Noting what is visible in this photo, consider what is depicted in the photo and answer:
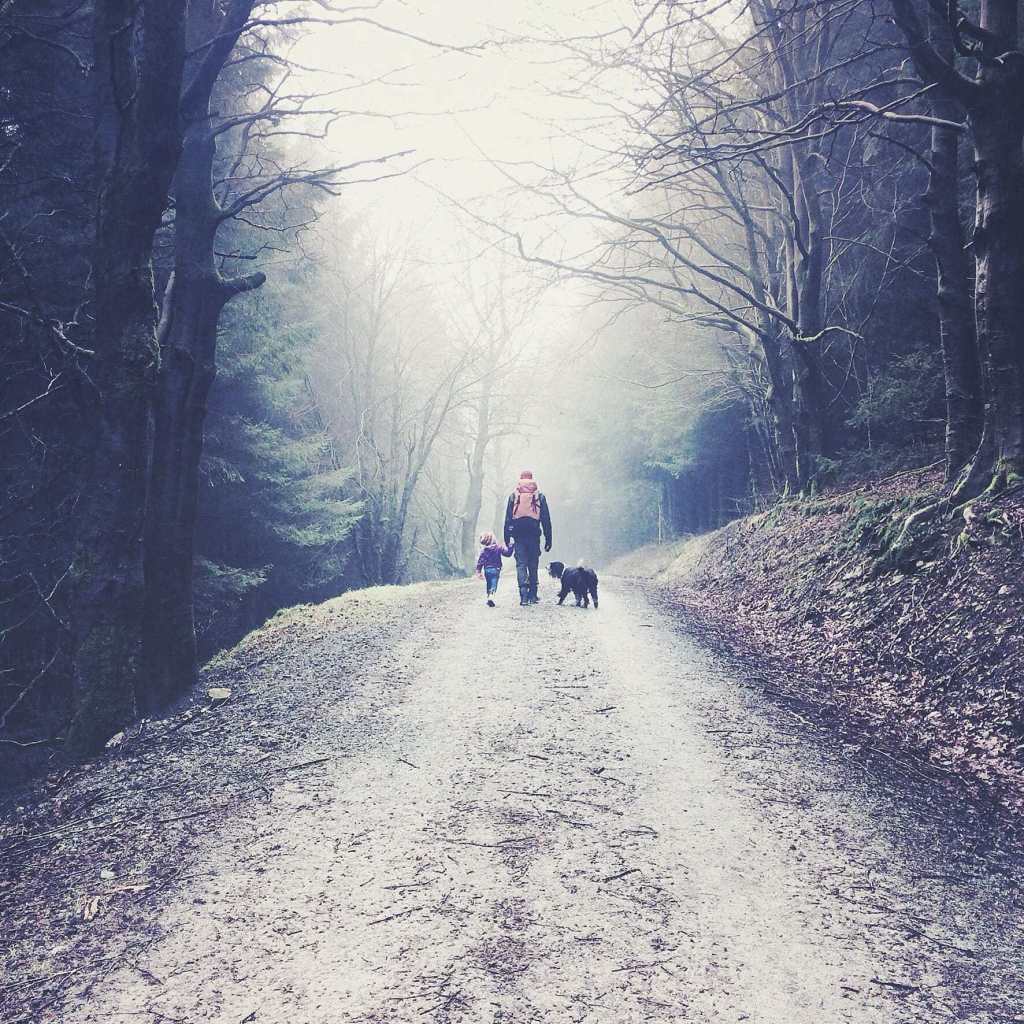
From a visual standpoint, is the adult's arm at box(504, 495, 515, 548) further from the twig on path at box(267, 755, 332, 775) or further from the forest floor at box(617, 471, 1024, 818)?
the twig on path at box(267, 755, 332, 775)

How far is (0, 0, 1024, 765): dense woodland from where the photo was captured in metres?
5.57

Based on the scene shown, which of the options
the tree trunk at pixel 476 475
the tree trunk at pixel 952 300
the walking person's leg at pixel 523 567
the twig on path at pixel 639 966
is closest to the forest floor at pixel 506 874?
the twig on path at pixel 639 966

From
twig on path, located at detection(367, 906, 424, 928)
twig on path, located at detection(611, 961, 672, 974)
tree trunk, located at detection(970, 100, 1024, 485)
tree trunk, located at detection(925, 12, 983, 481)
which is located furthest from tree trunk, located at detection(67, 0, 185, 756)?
tree trunk, located at detection(925, 12, 983, 481)

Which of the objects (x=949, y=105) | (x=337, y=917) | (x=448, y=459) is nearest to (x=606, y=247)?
(x=949, y=105)

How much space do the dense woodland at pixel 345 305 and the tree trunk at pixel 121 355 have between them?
21mm

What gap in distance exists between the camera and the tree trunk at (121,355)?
5363 mm

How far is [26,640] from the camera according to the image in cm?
877

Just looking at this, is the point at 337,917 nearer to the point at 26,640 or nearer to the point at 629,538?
the point at 26,640

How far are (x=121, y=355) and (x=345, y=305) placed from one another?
1582 cm

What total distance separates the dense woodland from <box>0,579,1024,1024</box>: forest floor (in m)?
1.97

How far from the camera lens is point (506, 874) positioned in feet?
10.2

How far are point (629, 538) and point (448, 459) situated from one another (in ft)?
41.1

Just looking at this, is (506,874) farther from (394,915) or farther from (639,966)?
(639,966)

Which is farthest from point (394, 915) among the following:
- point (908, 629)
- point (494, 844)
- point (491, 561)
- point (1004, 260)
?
point (491, 561)
